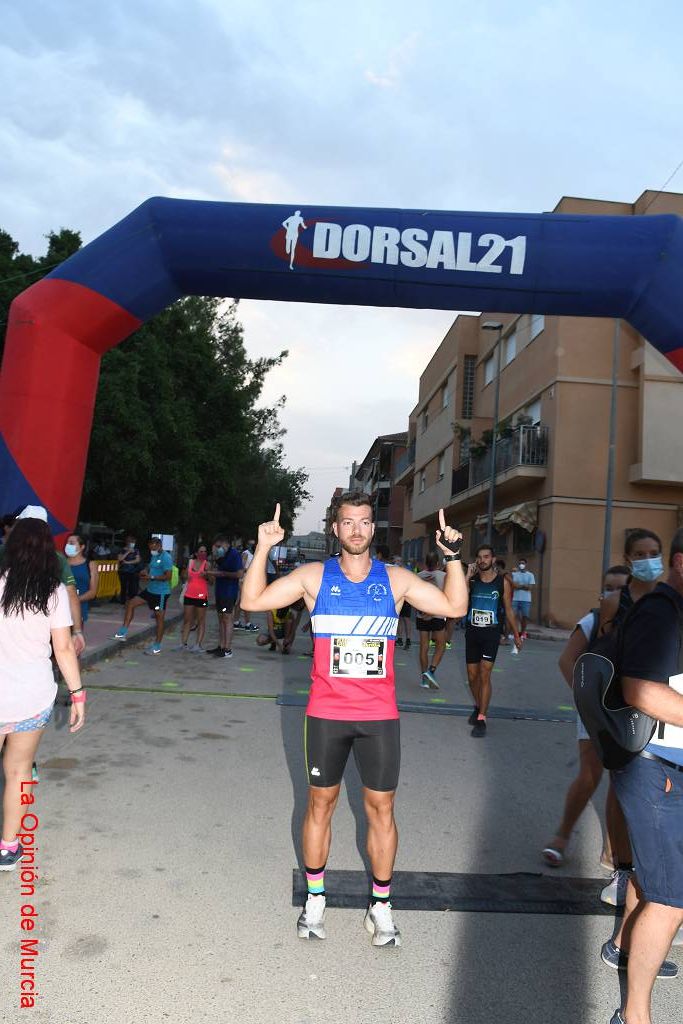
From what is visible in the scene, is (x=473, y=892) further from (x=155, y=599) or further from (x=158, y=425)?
(x=158, y=425)

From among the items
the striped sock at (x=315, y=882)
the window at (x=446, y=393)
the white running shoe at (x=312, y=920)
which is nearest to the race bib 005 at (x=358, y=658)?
the striped sock at (x=315, y=882)

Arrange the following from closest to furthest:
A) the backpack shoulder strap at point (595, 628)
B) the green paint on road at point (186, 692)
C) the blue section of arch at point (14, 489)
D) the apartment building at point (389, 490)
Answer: the backpack shoulder strap at point (595, 628) → the blue section of arch at point (14, 489) → the green paint on road at point (186, 692) → the apartment building at point (389, 490)

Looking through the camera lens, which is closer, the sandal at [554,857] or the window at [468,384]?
the sandal at [554,857]

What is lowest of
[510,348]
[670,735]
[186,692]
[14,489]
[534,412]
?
[186,692]

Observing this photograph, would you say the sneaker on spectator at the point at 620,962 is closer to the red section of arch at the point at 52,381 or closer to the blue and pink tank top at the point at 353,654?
the blue and pink tank top at the point at 353,654

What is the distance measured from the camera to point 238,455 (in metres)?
27.8

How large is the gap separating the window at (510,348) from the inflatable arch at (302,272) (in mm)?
21823

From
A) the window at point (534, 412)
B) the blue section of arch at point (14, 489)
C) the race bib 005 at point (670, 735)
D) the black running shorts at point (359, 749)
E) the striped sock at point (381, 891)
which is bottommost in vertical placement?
the striped sock at point (381, 891)

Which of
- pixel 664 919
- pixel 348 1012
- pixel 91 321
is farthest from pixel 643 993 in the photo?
pixel 91 321

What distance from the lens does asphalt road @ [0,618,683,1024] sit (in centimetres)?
291

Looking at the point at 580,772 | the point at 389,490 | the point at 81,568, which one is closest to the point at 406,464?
the point at 389,490

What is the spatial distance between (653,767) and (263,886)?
2.08 m

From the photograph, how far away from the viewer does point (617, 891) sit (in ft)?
12.8

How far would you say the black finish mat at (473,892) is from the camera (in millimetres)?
3797
